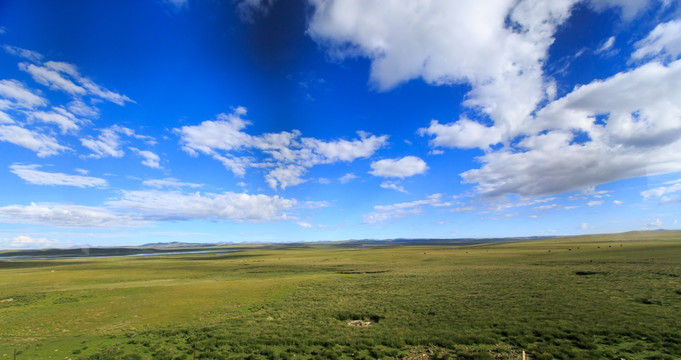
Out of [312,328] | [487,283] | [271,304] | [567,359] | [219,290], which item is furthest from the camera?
[219,290]

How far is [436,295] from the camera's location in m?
31.6

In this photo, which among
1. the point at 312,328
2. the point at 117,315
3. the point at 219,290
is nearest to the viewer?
the point at 312,328

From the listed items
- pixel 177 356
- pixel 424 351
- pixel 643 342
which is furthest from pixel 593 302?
pixel 177 356

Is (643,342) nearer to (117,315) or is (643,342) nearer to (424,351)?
(424,351)

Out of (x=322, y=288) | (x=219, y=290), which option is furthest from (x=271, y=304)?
(x=219, y=290)

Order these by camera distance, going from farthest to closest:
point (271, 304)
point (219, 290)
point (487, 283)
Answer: point (219, 290)
point (487, 283)
point (271, 304)

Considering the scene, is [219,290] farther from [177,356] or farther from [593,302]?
[593,302]

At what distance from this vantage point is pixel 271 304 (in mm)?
31156

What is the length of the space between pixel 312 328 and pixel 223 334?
688 centimetres

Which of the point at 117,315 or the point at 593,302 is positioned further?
the point at 117,315

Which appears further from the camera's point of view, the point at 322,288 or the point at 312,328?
the point at 322,288

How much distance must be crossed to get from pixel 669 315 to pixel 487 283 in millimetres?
18263

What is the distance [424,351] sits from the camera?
1675 cm

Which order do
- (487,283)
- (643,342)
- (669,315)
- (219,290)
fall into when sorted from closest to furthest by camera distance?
(643,342) → (669,315) → (487,283) → (219,290)
